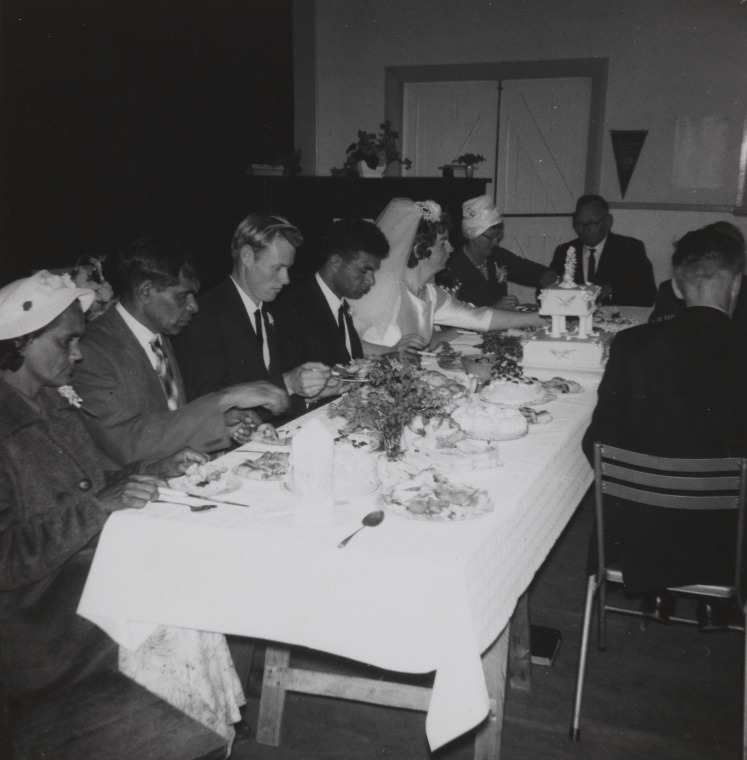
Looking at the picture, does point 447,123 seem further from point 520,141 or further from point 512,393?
point 512,393

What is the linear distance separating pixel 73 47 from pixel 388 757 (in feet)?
14.4

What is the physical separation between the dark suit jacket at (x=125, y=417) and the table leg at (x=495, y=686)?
3.55ft

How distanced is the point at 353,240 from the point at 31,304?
6.65 feet

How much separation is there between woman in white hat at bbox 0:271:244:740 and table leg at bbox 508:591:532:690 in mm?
1078

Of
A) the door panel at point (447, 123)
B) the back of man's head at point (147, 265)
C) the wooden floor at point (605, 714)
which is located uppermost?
the door panel at point (447, 123)

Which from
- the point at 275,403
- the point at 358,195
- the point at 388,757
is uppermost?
the point at 358,195

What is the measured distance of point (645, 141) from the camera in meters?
7.45

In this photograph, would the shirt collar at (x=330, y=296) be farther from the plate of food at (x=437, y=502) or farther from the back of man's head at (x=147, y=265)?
the plate of food at (x=437, y=502)

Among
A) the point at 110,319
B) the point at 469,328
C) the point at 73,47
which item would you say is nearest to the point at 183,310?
the point at 110,319

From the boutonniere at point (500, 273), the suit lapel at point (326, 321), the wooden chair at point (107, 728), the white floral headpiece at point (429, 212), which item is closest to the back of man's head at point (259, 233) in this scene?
the suit lapel at point (326, 321)

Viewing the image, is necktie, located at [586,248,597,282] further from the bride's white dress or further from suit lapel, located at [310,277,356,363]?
suit lapel, located at [310,277,356,363]

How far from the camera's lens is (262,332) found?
3482mm

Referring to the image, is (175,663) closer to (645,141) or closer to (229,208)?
(229,208)

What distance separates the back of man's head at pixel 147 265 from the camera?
103 inches
